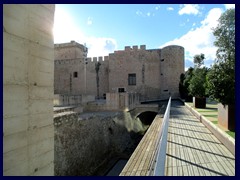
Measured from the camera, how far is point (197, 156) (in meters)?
3.96

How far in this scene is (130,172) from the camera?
3.37 m

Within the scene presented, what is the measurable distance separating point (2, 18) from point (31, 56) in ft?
1.35

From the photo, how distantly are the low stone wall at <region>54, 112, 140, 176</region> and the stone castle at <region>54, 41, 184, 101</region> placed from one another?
403 inches

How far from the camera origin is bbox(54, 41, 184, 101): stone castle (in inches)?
847

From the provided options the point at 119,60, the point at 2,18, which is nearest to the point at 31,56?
the point at 2,18

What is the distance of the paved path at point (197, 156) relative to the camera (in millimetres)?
3256

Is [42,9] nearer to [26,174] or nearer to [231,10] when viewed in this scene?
[26,174]

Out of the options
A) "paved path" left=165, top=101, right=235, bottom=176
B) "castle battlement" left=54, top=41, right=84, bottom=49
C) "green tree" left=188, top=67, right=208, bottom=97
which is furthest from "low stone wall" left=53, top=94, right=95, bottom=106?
"castle battlement" left=54, top=41, right=84, bottom=49

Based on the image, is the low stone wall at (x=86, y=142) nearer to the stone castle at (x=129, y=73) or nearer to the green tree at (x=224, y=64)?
the green tree at (x=224, y=64)

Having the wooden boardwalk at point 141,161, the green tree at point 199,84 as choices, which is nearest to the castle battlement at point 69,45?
the green tree at point 199,84

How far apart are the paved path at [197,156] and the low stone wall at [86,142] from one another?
3.50 m

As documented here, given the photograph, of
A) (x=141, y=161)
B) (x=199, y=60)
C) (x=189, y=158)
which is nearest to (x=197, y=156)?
(x=189, y=158)

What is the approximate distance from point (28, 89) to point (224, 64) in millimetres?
5507

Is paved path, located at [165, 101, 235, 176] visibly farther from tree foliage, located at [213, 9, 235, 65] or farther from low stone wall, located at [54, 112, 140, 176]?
low stone wall, located at [54, 112, 140, 176]
